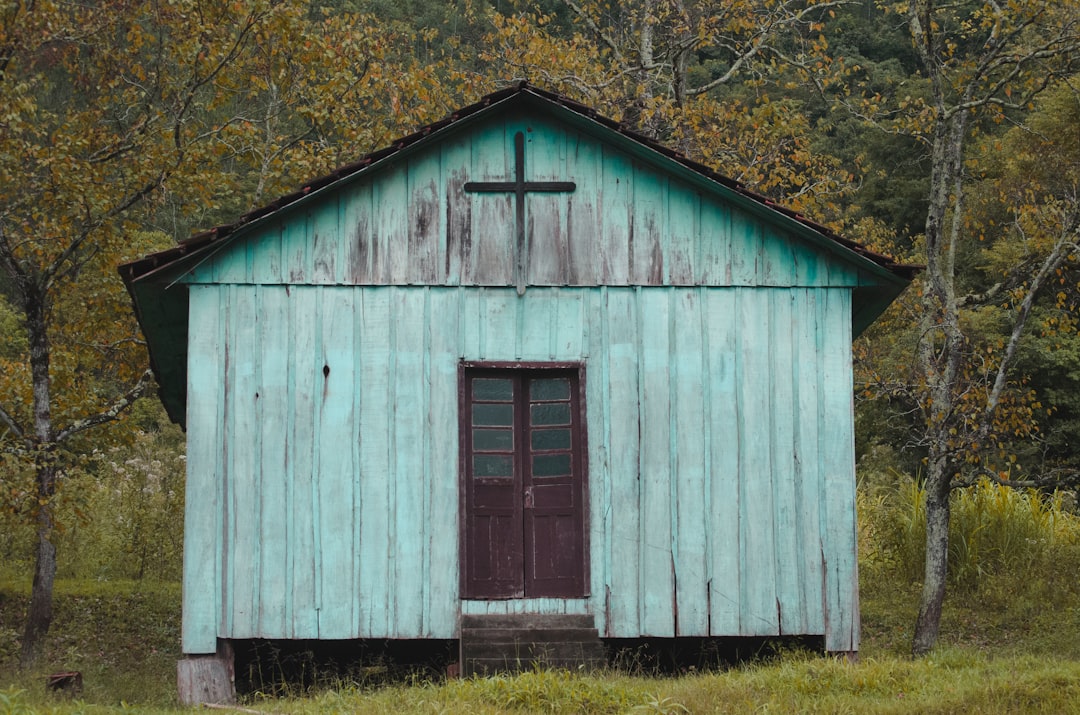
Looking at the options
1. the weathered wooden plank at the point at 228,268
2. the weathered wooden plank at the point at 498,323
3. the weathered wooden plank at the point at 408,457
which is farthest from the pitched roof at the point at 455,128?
the weathered wooden plank at the point at 498,323

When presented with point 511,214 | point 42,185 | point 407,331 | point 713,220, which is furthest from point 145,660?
point 713,220

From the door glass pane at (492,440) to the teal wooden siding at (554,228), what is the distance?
1.36 meters

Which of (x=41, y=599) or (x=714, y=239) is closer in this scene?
(x=714, y=239)

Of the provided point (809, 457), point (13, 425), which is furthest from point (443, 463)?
point (13, 425)

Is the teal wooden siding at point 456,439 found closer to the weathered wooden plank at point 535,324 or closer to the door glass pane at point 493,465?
the weathered wooden plank at point 535,324

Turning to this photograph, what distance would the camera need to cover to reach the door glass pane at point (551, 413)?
11.4 metres

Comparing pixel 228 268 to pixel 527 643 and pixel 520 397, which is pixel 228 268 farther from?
pixel 527 643

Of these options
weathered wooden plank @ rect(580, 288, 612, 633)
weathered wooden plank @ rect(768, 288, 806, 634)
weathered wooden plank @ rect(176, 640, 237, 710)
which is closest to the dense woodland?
weathered wooden plank @ rect(176, 640, 237, 710)

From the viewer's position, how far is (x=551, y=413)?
37.4 feet

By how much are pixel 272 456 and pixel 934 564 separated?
7.77 meters

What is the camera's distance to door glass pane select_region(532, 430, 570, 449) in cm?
1136

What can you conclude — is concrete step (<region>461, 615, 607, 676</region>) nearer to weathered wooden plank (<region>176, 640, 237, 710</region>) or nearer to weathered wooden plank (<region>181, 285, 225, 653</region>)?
weathered wooden plank (<region>176, 640, 237, 710</region>)

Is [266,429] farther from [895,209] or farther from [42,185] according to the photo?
[895,209]

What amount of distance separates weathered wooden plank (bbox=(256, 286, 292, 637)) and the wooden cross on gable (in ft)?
6.80
